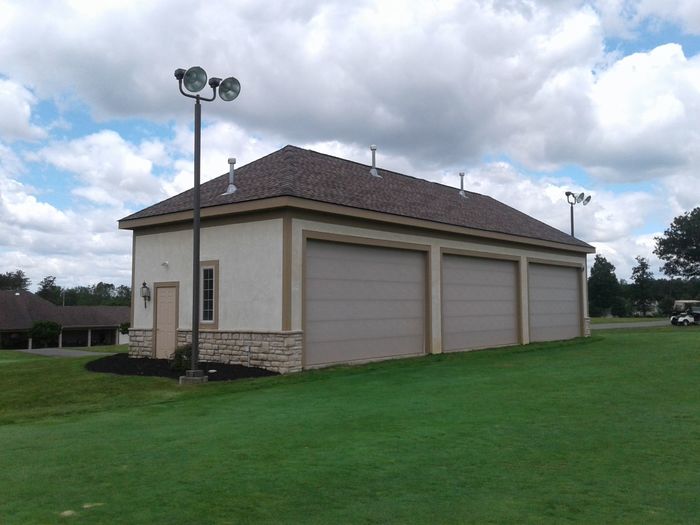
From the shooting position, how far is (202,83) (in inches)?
492

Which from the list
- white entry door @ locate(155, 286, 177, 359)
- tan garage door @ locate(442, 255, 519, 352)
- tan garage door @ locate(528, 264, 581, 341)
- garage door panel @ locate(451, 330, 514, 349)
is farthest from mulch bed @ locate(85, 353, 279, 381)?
tan garage door @ locate(528, 264, 581, 341)

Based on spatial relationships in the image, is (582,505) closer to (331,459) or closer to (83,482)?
(331,459)

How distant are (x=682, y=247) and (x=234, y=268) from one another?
86.3 metres

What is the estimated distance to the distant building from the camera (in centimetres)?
5012

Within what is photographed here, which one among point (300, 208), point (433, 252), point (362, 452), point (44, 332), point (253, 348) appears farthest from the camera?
point (44, 332)

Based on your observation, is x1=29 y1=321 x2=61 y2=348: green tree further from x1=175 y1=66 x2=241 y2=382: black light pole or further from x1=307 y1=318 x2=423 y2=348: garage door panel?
x1=175 y1=66 x2=241 y2=382: black light pole

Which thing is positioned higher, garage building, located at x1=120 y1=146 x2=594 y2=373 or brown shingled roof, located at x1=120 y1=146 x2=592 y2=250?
brown shingled roof, located at x1=120 y1=146 x2=592 y2=250

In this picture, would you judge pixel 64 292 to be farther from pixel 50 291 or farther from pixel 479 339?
pixel 479 339

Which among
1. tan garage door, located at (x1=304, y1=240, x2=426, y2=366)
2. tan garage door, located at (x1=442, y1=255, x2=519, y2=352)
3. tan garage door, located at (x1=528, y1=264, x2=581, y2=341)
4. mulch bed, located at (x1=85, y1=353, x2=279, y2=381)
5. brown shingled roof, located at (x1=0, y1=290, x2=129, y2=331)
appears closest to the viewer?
mulch bed, located at (x1=85, y1=353, x2=279, y2=381)

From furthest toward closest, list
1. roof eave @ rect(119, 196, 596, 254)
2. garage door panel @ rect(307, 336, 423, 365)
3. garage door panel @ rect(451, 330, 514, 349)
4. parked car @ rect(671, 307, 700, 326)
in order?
parked car @ rect(671, 307, 700, 326) → garage door panel @ rect(451, 330, 514, 349) → garage door panel @ rect(307, 336, 423, 365) → roof eave @ rect(119, 196, 596, 254)

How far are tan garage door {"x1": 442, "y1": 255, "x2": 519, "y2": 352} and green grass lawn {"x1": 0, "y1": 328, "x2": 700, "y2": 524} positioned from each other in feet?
23.7

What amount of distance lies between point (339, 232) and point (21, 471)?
1047cm

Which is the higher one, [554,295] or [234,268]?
[234,268]

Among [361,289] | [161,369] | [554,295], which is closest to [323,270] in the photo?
[361,289]
